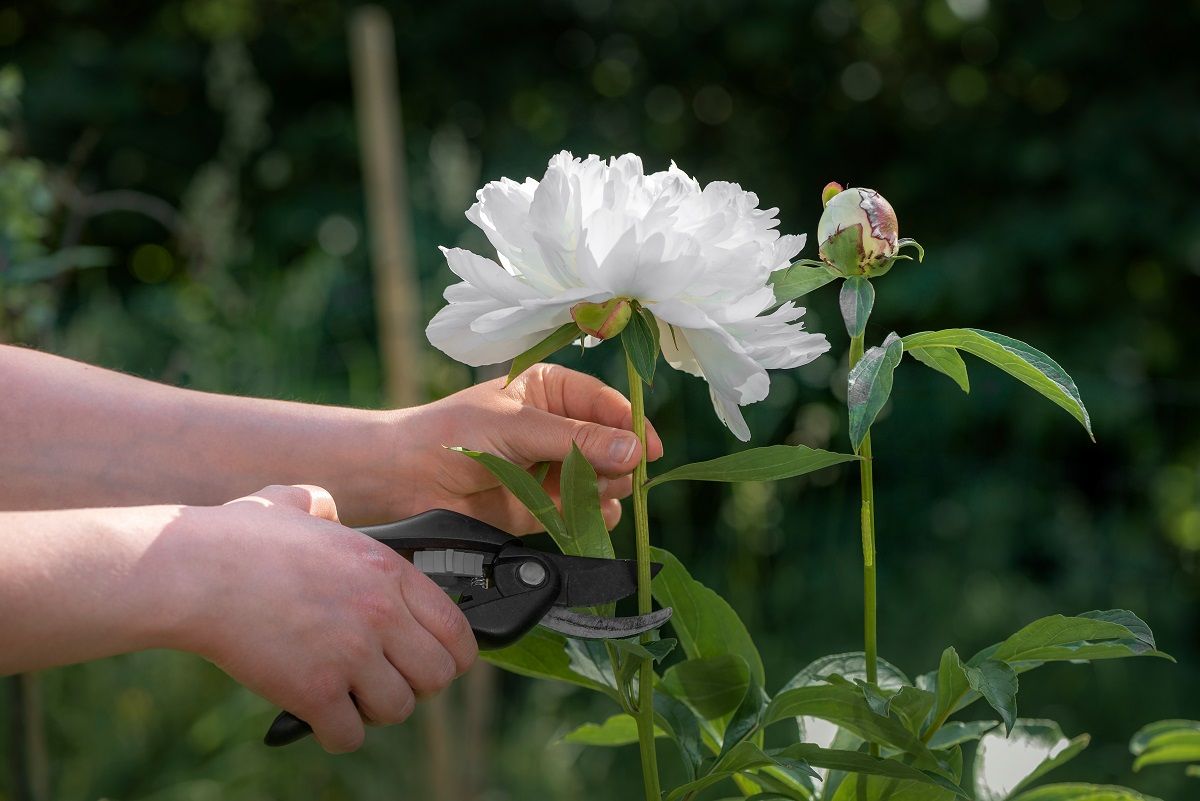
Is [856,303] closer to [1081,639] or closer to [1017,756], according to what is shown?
[1081,639]

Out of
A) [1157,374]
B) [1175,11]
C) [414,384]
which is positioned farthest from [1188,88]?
[414,384]

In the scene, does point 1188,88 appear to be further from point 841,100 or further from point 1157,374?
point 841,100

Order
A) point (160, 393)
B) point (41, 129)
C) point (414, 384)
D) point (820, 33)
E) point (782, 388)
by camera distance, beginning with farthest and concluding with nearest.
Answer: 1. point (41, 129)
2. point (820, 33)
3. point (782, 388)
4. point (414, 384)
5. point (160, 393)

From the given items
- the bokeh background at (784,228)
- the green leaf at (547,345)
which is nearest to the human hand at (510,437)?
the green leaf at (547,345)

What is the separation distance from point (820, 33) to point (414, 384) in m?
2.38

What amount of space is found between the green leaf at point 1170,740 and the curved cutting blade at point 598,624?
32 cm

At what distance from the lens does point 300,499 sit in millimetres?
778

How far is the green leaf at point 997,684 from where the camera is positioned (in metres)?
0.57

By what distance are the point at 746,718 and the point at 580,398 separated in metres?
0.30

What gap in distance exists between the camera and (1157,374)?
11.9 feet

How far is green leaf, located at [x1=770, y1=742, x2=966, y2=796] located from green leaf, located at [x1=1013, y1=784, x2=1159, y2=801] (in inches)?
5.1

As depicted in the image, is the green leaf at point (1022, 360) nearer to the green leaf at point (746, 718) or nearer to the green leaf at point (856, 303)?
the green leaf at point (856, 303)

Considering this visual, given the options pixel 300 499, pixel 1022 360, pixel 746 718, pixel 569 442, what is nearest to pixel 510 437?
pixel 569 442

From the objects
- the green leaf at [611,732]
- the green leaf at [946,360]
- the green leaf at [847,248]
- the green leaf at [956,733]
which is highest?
the green leaf at [847,248]
